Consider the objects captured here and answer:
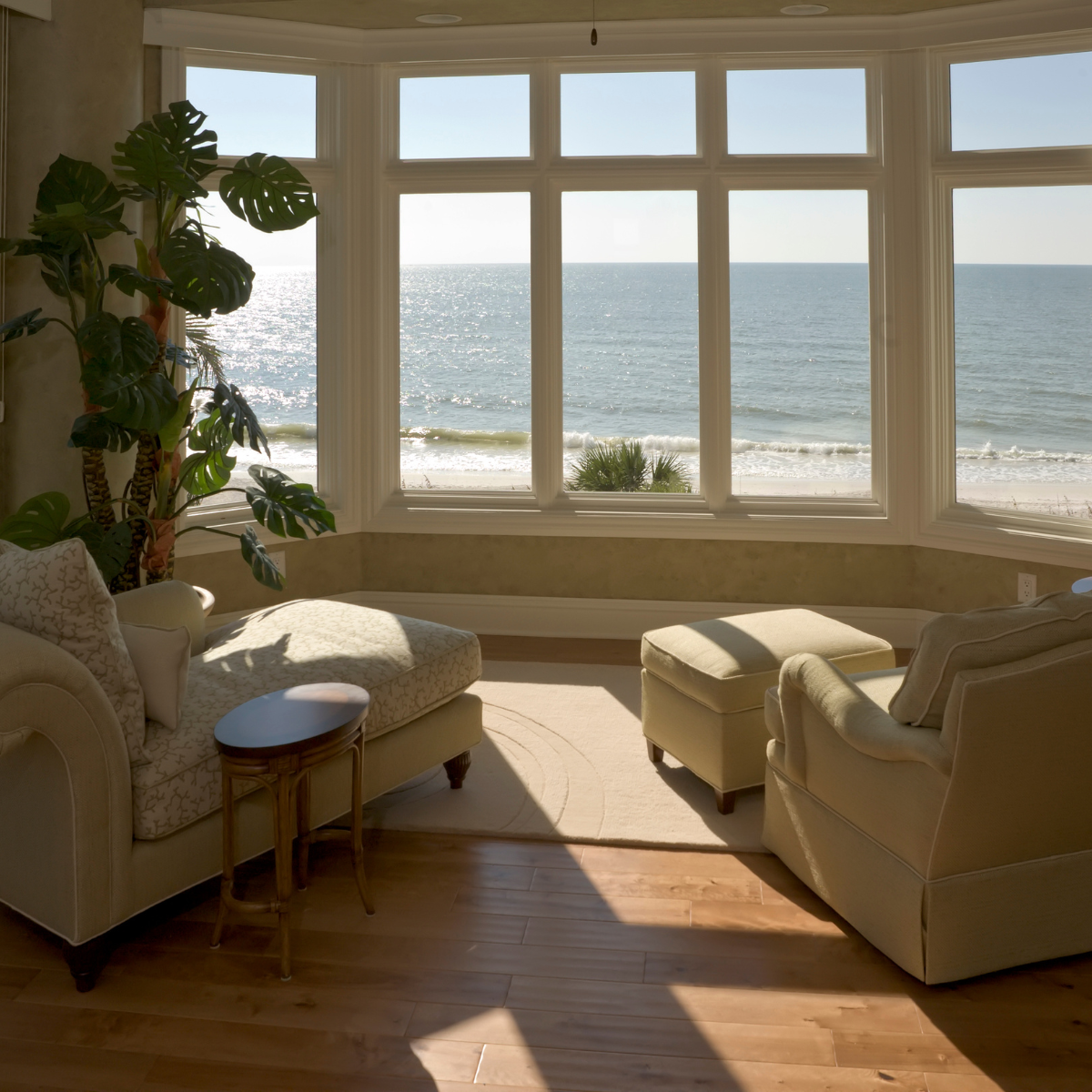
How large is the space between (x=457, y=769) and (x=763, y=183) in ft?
11.7

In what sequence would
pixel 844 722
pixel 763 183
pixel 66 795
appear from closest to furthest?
pixel 66 795 → pixel 844 722 → pixel 763 183

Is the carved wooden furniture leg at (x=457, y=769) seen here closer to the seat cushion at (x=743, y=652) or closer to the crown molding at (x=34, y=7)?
the seat cushion at (x=743, y=652)

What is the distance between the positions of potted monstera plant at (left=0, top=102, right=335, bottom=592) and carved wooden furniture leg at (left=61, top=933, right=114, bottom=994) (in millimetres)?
1862

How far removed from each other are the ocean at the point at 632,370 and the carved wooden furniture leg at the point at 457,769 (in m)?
2.48

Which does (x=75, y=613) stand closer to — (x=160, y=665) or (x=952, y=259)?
(x=160, y=665)

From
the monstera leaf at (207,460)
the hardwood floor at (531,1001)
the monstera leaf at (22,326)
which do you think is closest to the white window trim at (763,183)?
the monstera leaf at (207,460)

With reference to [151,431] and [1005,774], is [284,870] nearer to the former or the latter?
[1005,774]

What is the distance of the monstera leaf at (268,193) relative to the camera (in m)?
4.56

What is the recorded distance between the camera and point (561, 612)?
19.8ft

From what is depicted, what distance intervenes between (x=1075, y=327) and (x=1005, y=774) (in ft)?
11.5

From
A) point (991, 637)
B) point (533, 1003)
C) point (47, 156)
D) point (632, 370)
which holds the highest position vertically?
point (47, 156)

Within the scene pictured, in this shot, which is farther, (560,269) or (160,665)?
(560,269)

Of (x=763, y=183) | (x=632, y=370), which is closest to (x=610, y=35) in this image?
(x=763, y=183)

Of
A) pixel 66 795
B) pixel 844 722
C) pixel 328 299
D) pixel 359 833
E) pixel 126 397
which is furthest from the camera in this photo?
pixel 328 299
